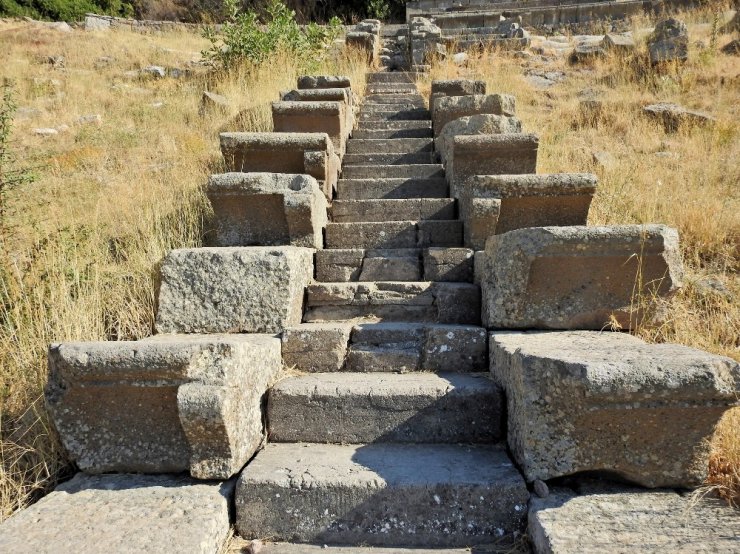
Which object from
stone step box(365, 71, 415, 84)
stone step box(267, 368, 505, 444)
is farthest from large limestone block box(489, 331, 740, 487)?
stone step box(365, 71, 415, 84)

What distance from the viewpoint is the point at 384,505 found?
6.57ft

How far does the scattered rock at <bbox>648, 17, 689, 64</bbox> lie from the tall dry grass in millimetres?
5146

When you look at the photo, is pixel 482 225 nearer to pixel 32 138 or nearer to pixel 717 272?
pixel 717 272

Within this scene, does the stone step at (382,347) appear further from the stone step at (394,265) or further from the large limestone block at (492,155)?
the large limestone block at (492,155)

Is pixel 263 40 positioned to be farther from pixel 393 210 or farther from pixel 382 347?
pixel 382 347

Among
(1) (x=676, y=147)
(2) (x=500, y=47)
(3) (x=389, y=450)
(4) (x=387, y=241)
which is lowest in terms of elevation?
(3) (x=389, y=450)

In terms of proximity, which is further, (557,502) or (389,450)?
(389,450)

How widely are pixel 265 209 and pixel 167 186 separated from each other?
1532 mm

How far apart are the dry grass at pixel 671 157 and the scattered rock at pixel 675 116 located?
0.46 feet

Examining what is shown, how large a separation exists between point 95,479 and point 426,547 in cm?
145

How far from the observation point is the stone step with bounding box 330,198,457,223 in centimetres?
427

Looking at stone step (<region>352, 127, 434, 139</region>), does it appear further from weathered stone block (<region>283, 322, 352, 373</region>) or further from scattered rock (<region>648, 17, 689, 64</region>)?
scattered rock (<region>648, 17, 689, 64</region>)

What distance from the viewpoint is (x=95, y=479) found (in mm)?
2168

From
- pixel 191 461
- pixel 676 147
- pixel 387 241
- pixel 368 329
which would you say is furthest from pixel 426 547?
pixel 676 147
